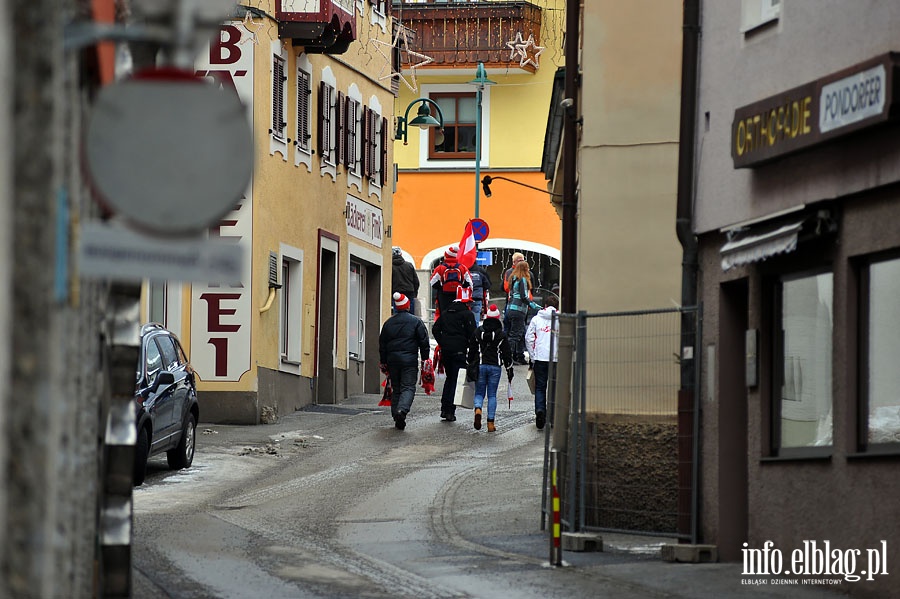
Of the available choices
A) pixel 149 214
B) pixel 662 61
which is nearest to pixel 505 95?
pixel 662 61

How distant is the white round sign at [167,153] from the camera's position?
5.98m

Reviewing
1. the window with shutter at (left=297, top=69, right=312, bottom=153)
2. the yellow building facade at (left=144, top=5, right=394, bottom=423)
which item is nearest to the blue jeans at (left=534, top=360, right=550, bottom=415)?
the yellow building facade at (left=144, top=5, right=394, bottom=423)

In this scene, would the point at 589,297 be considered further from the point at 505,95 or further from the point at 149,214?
the point at 505,95

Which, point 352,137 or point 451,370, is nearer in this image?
point 451,370

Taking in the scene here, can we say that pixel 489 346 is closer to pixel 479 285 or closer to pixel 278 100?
pixel 278 100

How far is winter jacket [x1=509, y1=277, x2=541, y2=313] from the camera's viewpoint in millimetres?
33062

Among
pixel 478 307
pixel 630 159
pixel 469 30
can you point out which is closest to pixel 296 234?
pixel 478 307

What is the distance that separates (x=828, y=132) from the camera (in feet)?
45.3

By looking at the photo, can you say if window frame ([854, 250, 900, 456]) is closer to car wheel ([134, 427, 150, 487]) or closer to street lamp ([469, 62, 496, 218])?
car wheel ([134, 427, 150, 487])

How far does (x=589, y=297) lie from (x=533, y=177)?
32.9 meters

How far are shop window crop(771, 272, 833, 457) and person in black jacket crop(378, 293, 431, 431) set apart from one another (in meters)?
11.5

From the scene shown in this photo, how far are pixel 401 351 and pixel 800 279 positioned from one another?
12213 millimetres

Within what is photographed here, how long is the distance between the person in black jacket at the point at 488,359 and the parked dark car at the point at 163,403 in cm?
517

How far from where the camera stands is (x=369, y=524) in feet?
57.6
